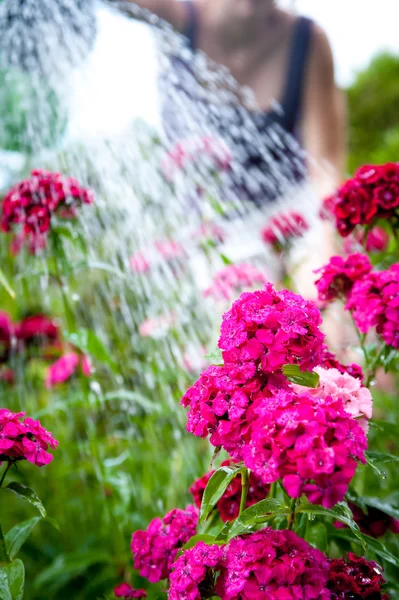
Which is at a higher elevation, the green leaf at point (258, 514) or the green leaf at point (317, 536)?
the green leaf at point (258, 514)

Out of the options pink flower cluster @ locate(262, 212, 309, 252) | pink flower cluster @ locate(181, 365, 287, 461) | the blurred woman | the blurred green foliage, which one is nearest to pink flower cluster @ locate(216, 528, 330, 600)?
pink flower cluster @ locate(181, 365, 287, 461)

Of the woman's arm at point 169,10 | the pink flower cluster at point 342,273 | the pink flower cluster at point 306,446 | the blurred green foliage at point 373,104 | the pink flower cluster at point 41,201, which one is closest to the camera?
the pink flower cluster at point 306,446

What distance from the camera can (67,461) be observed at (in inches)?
78.7

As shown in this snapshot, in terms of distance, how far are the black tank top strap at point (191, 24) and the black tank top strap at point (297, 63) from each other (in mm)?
509

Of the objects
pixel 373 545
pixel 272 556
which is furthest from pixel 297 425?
pixel 373 545

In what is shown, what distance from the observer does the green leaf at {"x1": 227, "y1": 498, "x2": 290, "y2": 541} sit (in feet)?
2.18

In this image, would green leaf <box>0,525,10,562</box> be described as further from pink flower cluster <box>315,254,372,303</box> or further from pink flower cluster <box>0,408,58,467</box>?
pink flower cluster <box>315,254,372,303</box>

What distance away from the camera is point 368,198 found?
4.10 feet

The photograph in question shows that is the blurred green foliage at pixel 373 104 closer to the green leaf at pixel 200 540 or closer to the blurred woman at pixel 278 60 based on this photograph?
the blurred woman at pixel 278 60

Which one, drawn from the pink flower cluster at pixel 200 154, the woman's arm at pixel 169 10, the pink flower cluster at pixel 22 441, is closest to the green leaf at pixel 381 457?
the pink flower cluster at pixel 22 441

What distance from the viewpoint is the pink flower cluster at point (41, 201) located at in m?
1.33

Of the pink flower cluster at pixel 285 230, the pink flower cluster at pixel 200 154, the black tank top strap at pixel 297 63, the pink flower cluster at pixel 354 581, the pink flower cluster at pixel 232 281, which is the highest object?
the black tank top strap at pixel 297 63

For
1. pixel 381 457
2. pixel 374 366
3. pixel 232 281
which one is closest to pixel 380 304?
pixel 374 366

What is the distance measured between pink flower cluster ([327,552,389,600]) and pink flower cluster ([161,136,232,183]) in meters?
1.62
